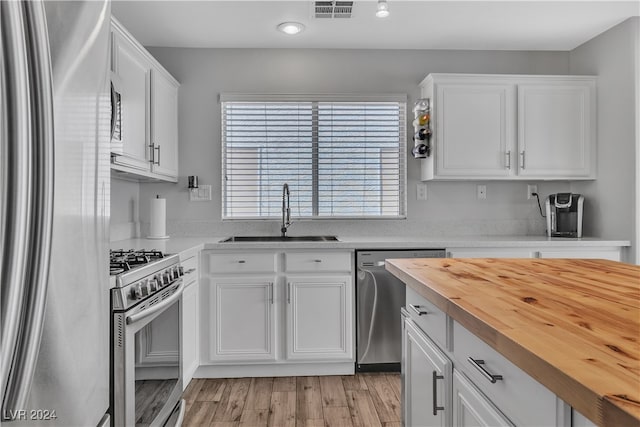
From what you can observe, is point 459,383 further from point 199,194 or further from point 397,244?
point 199,194

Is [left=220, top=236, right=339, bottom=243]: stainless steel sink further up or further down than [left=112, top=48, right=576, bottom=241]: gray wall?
further down

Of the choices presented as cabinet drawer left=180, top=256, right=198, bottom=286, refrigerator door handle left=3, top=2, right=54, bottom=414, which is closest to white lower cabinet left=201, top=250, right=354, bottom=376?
cabinet drawer left=180, top=256, right=198, bottom=286

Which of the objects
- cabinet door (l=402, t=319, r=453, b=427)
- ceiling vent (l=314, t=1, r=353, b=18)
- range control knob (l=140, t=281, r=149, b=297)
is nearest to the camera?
cabinet door (l=402, t=319, r=453, b=427)

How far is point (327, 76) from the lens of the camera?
3.39m

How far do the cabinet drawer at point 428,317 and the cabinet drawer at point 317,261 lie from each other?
3.81ft

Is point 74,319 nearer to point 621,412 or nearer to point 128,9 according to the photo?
point 621,412

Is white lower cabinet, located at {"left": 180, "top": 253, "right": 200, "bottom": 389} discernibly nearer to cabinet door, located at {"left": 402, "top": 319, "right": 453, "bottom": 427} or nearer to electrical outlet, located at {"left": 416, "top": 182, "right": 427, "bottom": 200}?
cabinet door, located at {"left": 402, "top": 319, "right": 453, "bottom": 427}

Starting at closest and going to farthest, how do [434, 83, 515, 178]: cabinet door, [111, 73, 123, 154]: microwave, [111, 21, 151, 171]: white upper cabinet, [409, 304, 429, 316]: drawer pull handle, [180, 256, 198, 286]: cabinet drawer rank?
1. [409, 304, 429, 316]: drawer pull handle
2. [111, 73, 123, 154]: microwave
3. [111, 21, 151, 171]: white upper cabinet
4. [180, 256, 198, 286]: cabinet drawer
5. [434, 83, 515, 178]: cabinet door

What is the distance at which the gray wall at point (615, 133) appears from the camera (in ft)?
9.37

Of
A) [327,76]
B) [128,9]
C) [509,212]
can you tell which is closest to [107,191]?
[128,9]

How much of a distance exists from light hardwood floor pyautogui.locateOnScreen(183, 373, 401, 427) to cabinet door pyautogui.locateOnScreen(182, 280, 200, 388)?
17 centimetres

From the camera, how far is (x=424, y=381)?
140 centimetres

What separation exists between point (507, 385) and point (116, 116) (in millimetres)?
2018

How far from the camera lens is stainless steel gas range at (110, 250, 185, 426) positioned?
1467mm
